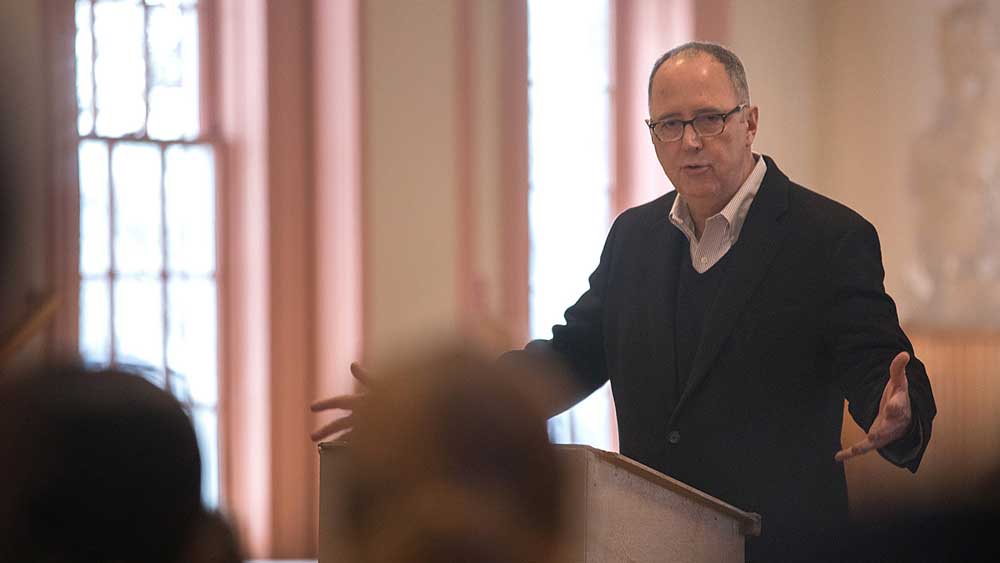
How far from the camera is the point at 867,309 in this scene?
8.61ft

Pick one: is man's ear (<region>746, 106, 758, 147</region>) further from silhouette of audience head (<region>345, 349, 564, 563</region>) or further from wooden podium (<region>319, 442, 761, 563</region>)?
silhouette of audience head (<region>345, 349, 564, 563</region>)

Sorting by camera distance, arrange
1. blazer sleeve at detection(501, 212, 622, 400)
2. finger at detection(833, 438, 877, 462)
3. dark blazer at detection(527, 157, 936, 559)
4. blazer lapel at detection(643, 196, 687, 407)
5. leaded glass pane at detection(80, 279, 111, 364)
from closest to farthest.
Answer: finger at detection(833, 438, 877, 462), dark blazer at detection(527, 157, 936, 559), blazer lapel at detection(643, 196, 687, 407), blazer sleeve at detection(501, 212, 622, 400), leaded glass pane at detection(80, 279, 111, 364)

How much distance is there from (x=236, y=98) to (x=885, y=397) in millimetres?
4334

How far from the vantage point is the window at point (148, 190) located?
575 centimetres

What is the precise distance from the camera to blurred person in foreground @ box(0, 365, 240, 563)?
2.23ft

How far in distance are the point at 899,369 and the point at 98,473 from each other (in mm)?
1828

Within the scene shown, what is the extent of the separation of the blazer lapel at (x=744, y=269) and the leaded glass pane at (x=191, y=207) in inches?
144

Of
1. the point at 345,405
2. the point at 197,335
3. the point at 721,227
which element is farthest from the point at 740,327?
the point at 197,335

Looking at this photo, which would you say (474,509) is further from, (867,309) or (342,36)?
(342,36)

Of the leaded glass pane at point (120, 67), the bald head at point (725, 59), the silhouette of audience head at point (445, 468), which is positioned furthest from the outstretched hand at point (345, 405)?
the leaded glass pane at point (120, 67)

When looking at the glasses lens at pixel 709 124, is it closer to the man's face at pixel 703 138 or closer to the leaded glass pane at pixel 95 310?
the man's face at pixel 703 138

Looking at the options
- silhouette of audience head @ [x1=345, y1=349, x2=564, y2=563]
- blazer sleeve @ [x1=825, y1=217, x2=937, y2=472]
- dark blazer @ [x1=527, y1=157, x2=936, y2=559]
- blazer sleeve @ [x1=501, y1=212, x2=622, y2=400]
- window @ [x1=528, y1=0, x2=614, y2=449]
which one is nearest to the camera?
silhouette of audience head @ [x1=345, y1=349, x2=564, y2=563]


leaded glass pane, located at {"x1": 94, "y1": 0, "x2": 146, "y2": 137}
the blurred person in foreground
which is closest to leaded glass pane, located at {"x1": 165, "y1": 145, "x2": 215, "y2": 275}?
leaded glass pane, located at {"x1": 94, "y1": 0, "x2": 146, "y2": 137}

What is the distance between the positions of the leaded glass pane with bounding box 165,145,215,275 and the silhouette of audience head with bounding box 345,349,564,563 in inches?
215
